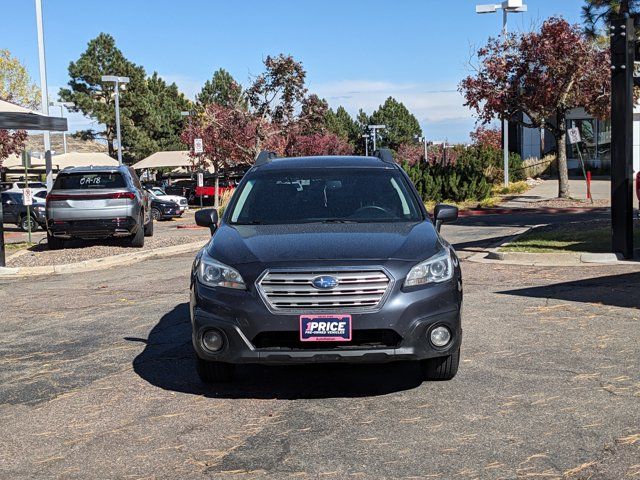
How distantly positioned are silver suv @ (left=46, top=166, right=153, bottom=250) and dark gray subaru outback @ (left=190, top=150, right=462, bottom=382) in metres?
10.6

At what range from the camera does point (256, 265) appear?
5.55 meters

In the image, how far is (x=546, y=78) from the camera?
27.0 metres

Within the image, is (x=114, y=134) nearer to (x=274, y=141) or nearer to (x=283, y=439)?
(x=274, y=141)

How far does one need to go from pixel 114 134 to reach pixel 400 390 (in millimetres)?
69177

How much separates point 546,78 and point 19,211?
18734mm

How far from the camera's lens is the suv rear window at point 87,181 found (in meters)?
16.5

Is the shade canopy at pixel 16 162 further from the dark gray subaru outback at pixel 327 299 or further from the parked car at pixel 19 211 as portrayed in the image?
the dark gray subaru outback at pixel 327 299

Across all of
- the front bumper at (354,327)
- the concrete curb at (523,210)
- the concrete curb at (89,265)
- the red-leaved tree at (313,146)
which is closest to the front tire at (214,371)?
the front bumper at (354,327)

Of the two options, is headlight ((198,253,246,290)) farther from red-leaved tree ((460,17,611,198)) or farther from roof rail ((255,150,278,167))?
red-leaved tree ((460,17,611,198))

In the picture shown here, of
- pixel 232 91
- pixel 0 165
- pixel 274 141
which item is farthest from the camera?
pixel 0 165

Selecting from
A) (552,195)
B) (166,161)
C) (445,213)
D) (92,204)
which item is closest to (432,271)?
(445,213)

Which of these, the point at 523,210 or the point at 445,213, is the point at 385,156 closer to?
the point at 445,213

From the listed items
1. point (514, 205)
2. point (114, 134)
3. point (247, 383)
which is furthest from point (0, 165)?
point (247, 383)

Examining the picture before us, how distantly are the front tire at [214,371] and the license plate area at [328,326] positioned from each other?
94cm
